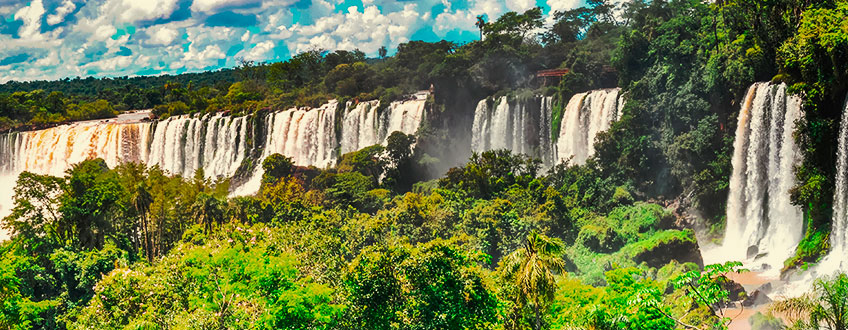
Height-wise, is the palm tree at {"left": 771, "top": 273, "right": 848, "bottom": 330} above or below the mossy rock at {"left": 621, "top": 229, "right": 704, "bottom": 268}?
above

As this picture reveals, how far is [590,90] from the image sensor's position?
4394cm

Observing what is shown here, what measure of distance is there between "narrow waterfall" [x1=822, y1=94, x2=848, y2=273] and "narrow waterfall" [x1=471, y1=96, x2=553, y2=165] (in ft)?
69.9

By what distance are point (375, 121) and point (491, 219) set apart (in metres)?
23.4

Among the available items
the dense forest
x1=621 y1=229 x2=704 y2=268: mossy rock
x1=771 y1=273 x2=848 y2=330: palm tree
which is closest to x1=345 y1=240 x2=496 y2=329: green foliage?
the dense forest

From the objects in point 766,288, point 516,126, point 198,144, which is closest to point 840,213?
point 766,288

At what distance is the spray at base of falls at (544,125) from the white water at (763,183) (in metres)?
9.31

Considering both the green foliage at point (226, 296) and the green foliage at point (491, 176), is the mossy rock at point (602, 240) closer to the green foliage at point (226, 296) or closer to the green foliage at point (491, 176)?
the green foliage at point (491, 176)

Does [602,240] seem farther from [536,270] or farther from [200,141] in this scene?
[200,141]

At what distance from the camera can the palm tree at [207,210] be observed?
33219 millimetres

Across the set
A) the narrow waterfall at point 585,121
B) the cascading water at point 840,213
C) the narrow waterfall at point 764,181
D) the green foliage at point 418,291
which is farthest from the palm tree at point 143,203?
the cascading water at point 840,213

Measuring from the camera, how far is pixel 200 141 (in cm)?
5762

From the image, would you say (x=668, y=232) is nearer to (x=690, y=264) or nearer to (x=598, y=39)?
(x=690, y=264)

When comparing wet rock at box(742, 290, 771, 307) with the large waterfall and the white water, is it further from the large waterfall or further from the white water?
the large waterfall

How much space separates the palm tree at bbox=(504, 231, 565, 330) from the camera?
46.4ft
